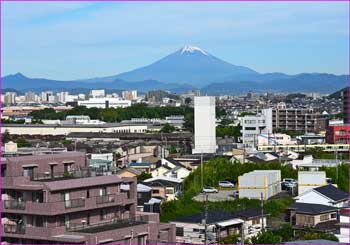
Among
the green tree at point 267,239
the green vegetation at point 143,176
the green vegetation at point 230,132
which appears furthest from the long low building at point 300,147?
the green tree at point 267,239

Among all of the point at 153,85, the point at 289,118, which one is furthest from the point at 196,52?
the point at 289,118

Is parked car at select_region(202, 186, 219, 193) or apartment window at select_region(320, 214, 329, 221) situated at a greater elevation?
apartment window at select_region(320, 214, 329, 221)

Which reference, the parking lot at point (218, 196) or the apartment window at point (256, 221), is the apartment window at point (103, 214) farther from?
the parking lot at point (218, 196)

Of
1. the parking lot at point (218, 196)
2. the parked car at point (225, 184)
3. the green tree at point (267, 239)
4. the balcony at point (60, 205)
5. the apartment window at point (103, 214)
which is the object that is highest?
the balcony at point (60, 205)

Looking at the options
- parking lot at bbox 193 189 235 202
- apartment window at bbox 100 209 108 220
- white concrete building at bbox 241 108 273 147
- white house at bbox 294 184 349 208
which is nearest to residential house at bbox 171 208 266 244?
white house at bbox 294 184 349 208

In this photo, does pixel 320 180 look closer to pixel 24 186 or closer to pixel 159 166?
pixel 159 166

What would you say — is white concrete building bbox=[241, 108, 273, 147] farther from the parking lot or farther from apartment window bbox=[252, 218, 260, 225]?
apartment window bbox=[252, 218, 260, 225]

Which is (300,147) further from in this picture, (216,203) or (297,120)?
(297,120)
